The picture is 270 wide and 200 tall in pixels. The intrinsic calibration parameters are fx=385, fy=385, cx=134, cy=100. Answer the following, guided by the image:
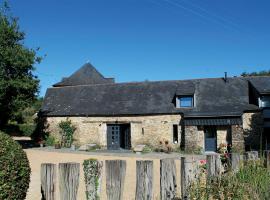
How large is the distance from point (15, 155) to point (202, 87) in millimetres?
27675

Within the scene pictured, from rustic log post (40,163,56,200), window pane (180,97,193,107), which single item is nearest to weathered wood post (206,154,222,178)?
rustic log post (40,163,56,200)

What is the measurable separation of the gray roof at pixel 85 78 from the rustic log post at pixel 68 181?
4662 cm

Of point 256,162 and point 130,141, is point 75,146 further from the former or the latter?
point 256,162

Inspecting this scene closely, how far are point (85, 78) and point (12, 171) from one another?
46.2 metres

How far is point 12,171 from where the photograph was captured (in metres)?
5.47

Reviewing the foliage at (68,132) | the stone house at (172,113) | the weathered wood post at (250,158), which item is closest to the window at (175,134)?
the stone house at (172,113)

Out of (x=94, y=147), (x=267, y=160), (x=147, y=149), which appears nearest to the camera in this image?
(x=267, y=160)

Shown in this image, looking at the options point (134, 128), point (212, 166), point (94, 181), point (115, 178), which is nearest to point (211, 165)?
point (212, 166)

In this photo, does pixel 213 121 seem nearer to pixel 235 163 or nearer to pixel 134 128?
pixel 134 128

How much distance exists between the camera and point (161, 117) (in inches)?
1198

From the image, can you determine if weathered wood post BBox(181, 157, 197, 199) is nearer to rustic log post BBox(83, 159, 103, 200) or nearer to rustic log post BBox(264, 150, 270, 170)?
rustic log post BBox(83, 159, 103, 200)

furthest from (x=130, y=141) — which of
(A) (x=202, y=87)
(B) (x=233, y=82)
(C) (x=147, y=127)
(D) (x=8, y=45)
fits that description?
(D) (x=8, y=45)

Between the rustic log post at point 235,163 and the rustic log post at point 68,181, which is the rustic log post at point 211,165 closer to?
the rustic log post at point 235,163

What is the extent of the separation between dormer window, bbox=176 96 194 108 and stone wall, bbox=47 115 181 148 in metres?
1.10
